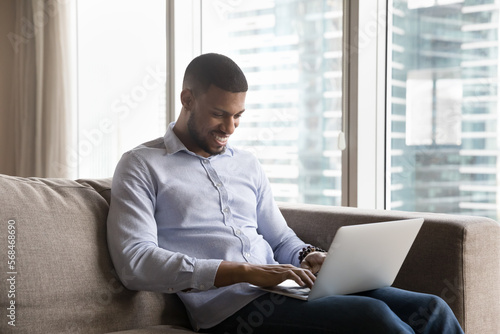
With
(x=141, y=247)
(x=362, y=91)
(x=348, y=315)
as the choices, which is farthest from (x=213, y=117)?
(x=362, y=91)

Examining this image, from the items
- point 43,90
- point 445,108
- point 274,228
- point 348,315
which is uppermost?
point 43,90

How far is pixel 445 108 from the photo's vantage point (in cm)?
240

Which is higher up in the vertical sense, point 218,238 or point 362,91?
point 362,91

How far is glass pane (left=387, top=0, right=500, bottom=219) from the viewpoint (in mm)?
2309

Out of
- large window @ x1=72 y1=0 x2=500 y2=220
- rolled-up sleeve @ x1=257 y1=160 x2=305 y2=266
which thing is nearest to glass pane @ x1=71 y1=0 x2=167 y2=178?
large window @ x1=72 y1=0 x2=500 y2=220

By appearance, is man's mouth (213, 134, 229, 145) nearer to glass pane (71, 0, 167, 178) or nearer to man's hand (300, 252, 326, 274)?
man's hand (300, 252, 326, 274)

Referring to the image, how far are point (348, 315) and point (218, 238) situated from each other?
0.46 metres

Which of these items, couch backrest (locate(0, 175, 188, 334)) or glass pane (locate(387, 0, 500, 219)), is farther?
glass pane (locate(387, 0, 500, 219))

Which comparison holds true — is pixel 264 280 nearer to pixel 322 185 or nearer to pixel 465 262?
pixel 465 262

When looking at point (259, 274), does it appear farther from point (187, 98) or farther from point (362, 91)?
point (362, 91)

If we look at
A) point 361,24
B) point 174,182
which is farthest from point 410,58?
point 174,182

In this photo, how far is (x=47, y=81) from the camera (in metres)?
3.86

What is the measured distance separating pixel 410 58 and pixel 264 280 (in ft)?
4.66

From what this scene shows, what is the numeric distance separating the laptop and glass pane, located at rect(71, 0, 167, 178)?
2.29 metres
